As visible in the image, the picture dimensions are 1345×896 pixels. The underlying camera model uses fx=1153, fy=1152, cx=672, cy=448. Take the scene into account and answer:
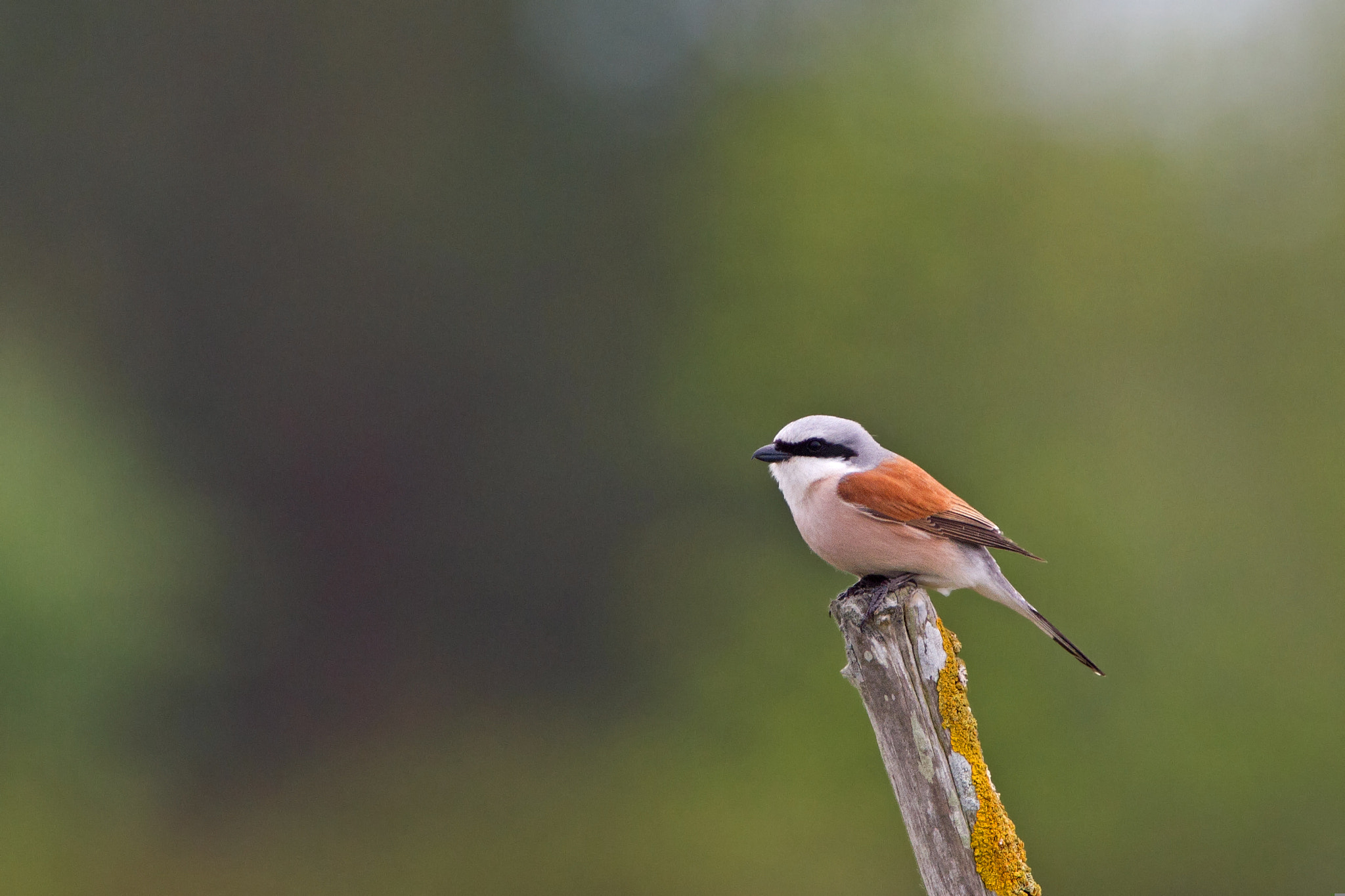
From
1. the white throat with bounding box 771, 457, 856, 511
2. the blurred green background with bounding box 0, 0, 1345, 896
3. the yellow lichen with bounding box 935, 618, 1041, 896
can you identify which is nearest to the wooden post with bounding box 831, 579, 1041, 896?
the yellow lichen with bounding box 935, 618, 1041, 896

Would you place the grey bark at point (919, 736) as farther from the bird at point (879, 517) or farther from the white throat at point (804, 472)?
the white throat at point (804, 472)

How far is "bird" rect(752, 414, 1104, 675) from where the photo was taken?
11.5 ft

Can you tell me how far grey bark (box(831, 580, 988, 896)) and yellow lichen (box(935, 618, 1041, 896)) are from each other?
0.05 feet

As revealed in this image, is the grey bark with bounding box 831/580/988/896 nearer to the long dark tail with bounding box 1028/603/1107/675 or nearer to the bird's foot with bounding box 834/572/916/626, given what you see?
the bird's foot with bounding box 834/572/916/626

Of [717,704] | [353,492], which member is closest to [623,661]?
[717,704]

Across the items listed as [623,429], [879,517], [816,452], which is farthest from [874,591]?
[623,429]

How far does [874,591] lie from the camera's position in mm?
3166

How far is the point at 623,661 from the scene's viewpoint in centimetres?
1259

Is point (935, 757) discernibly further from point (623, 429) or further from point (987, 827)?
point (623, 429)

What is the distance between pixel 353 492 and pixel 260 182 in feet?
11.8

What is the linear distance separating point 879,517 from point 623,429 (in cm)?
900

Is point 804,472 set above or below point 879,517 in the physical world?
above

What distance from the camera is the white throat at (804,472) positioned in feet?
12.4

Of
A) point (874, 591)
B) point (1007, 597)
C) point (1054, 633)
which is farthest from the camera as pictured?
point (1007, 597)
